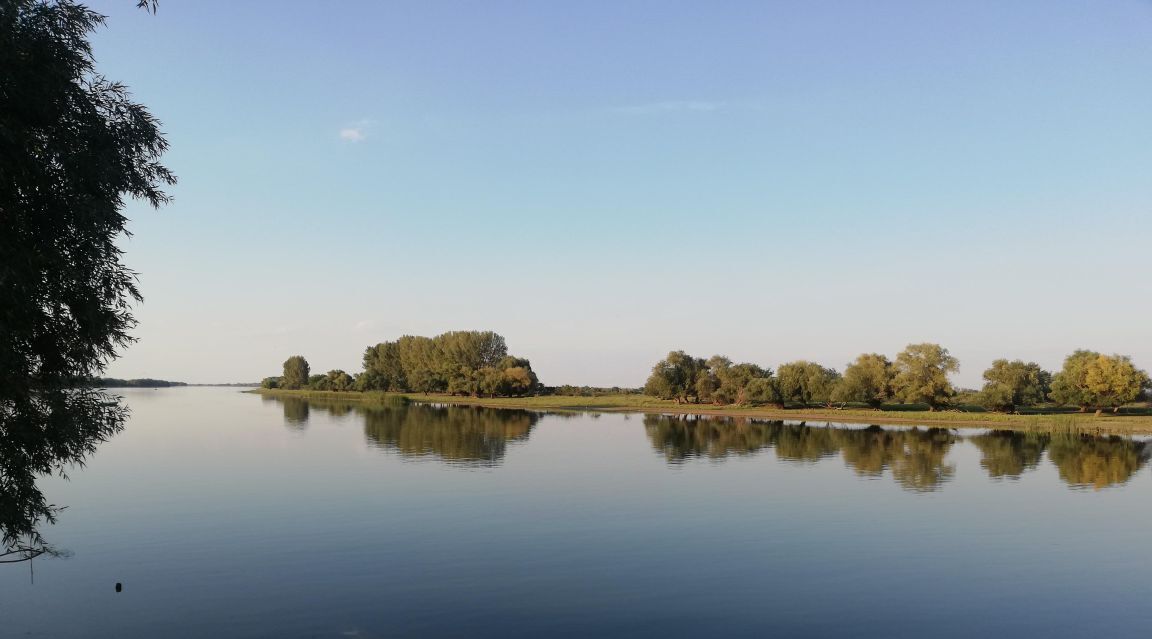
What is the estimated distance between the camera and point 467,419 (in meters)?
105

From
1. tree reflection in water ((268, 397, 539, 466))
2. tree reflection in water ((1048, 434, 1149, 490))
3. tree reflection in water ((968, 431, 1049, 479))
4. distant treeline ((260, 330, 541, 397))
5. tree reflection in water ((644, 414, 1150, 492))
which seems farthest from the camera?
distant treeline ((260, 330, 541, 397))

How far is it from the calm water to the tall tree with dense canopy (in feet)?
18.2

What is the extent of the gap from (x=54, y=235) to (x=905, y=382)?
108m

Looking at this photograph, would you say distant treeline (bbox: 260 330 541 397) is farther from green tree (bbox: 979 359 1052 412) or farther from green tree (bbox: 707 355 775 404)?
green tree (bbox: 979 359 1052 412)

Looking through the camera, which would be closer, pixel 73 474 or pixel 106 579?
pixel 106 579

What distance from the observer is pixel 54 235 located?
17.3 m

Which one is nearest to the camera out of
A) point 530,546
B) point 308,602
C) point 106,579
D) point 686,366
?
point 308,602

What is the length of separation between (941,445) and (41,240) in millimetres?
73276

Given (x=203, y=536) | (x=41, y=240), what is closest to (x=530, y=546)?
(x=203, y=536)

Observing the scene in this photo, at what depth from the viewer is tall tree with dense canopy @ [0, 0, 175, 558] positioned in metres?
16.4

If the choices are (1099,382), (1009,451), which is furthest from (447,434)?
(1099,382)

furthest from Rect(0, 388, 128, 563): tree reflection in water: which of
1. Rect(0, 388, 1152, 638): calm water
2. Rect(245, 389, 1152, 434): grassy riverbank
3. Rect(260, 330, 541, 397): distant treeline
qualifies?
Rect(260, 330, 541, 397): distant treeline

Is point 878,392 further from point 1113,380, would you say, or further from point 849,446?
point 849,446

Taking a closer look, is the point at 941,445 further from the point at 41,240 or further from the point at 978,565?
the point at 41,240
